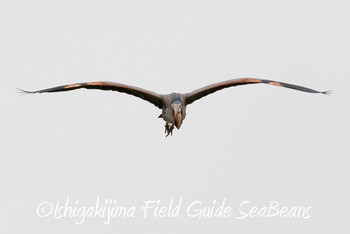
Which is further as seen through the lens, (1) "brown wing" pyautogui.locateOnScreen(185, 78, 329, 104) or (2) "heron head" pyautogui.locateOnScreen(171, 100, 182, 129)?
(1) "brown wing" pyautogui.locateOnScreen(185, 78, 329, 104)

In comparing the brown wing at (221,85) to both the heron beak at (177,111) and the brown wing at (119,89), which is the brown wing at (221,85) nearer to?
the heron beak at (177,111)

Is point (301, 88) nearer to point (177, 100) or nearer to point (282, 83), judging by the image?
point (282, 83)

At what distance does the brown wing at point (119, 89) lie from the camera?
20486mm

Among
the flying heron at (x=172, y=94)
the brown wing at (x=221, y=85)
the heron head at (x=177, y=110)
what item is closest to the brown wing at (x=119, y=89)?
the flying heron at (x=172, y=94)

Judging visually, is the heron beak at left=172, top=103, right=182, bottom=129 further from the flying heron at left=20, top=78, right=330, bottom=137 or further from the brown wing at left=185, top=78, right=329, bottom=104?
the brown wing at left=185, top=78, right=329, bottom=104

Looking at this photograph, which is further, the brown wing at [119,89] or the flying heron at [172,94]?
the flying heron at [172,94]

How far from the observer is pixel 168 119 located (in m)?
21.5

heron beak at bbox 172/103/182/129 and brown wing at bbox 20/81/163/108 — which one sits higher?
brown wing at bbox 20/81/163/108

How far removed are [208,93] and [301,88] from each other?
2.60 meters

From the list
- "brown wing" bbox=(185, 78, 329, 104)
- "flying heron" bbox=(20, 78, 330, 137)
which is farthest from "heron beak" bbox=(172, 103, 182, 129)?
"brown wing" bbox=(185, 78, 329, 104)

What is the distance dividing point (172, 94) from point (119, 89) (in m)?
1.44

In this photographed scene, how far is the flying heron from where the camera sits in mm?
21078

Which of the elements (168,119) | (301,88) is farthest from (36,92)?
(301,88)

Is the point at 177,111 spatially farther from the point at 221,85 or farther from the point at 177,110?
the point at 221,85
